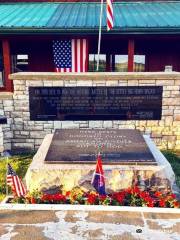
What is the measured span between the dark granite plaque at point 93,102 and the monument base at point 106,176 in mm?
3226

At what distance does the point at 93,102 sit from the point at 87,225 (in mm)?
4878

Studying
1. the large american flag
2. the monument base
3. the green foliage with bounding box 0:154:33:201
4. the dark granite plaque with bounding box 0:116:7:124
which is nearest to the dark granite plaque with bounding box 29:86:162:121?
the dark granite plaque with bounding box 0:116:7:124

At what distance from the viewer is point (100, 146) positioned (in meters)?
7.38

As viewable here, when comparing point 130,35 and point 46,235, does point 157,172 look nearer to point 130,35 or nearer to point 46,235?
point 46,235

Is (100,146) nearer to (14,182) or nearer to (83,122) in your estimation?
(14,182)

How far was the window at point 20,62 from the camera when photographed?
14.3 meters

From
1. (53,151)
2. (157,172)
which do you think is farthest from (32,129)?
(157,172)

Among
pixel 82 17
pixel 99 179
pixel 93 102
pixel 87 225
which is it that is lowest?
pixel 87 225

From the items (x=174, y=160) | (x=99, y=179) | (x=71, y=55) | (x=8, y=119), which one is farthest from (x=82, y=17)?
(x=99, y=179)

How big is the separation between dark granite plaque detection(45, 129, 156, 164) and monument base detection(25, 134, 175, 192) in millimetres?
148

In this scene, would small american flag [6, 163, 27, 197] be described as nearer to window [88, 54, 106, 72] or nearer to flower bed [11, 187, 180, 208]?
flower bed [11, 187, 180, 208]

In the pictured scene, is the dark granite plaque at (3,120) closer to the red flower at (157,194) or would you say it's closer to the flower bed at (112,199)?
the flower bed at (112,199)

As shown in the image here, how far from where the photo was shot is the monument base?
259 inches

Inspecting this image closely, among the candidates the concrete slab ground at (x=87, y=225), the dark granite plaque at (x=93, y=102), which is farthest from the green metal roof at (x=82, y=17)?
the concrete slab ground at (x=87, y=225)
